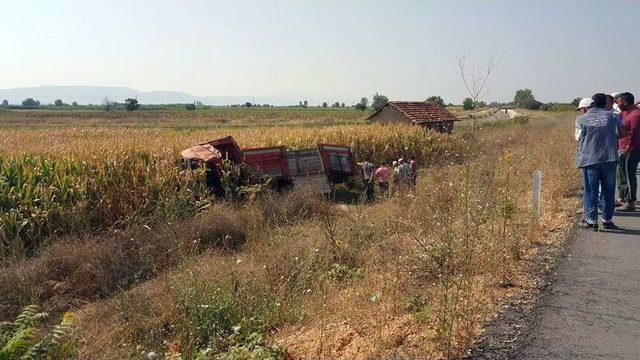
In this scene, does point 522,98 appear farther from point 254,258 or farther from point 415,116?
point 415,116

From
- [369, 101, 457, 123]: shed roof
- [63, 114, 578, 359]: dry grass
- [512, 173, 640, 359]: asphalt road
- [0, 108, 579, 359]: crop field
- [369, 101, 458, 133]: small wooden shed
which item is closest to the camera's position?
[512, 173, 640, 359]: asphalt road

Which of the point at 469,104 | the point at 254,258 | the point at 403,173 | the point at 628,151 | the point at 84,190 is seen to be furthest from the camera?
the point at 403,173

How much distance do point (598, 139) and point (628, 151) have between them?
6.87 ft

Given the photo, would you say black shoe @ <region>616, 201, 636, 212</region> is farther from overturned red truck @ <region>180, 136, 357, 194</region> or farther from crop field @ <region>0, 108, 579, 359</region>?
overturned red truck @ <region>180, 136, 357, 194</region>

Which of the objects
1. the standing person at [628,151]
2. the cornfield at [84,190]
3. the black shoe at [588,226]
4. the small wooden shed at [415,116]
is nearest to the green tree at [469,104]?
the black shoe at [588,226]

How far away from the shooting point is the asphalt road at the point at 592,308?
3.68 metres

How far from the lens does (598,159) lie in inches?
266

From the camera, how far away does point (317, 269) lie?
6484 mm

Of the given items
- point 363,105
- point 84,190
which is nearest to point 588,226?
point 84,190

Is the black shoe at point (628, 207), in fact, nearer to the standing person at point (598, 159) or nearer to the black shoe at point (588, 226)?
the standing person at point (598, 159)

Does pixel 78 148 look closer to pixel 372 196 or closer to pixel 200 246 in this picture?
pixel 200 246

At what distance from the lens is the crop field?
439cm

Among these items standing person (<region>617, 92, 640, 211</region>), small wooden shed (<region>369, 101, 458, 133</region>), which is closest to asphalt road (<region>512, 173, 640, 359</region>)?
standing person (<region>617, 92, 640, 211</region>)

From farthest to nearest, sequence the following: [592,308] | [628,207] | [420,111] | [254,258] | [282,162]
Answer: [420,111] → [282,162] → [628,207] → [254,258] → [592,308]
